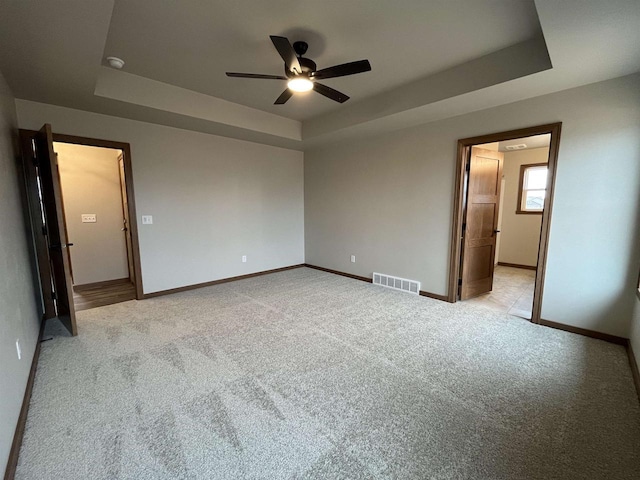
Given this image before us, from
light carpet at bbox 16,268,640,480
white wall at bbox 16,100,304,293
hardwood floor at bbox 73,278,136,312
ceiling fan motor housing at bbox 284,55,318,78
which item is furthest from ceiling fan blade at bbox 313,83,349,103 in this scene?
hardwood floor at bbox 73,278,136,312

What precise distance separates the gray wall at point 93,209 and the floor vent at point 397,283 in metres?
4.63

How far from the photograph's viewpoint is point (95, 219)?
479cm

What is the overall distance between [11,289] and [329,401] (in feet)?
7.80

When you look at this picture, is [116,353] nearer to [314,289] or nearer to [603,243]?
[314,289]

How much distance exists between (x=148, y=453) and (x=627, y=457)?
260 centimetres

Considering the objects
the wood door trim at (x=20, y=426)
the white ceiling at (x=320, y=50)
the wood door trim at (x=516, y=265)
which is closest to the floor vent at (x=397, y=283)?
the white ceiling at (x=320, y=50)

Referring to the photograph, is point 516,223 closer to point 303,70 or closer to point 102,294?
point 303,70

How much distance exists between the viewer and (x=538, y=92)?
2.87 m

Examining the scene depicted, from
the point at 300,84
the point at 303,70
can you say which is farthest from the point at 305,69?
the point at 300,84

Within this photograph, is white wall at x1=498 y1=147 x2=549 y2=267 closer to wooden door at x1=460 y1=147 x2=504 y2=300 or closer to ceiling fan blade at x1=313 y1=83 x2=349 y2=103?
wooden door at x1=460 y1=147 x2=504 y2=300

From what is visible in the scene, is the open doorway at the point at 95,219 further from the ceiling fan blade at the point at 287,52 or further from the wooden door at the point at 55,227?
the ceiling fan blade at the point at 287,52

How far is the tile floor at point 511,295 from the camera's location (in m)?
3.63

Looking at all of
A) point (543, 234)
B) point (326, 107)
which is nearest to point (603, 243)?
point (543, 234)

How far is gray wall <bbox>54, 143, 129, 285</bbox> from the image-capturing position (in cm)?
452
